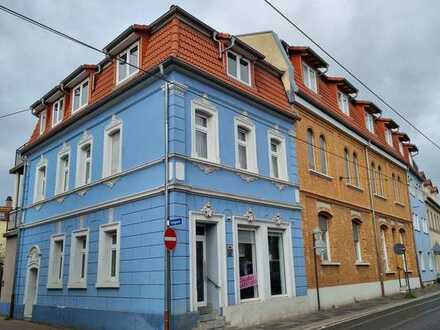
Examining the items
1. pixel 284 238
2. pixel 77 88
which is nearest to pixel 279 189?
pixel 284 238

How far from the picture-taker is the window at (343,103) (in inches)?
959

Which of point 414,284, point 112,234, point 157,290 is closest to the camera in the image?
point 157,290

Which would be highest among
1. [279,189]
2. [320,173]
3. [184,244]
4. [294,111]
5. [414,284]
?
[294,111]

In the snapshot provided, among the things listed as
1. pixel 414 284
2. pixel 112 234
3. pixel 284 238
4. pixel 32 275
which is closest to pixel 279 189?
pixel 284 238

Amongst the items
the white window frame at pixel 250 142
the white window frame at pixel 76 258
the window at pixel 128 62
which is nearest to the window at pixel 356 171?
the white window frame at pixel 250 142

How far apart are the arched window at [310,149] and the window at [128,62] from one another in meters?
8.64

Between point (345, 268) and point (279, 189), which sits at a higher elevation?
point (279, 189)

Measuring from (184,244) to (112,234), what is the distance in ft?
12.2

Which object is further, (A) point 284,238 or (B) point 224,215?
(A) point 284,238

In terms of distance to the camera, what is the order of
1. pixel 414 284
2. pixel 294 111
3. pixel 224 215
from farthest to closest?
pixel 414 284 < pixel 294 111 < pixel 224 215

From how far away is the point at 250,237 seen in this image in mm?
15078

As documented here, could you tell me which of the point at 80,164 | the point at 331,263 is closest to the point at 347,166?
the point at 331,263

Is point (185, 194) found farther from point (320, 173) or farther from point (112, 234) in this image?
point (320, 173)

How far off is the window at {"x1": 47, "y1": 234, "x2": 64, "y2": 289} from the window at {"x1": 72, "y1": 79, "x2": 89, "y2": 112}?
17.6 feet
